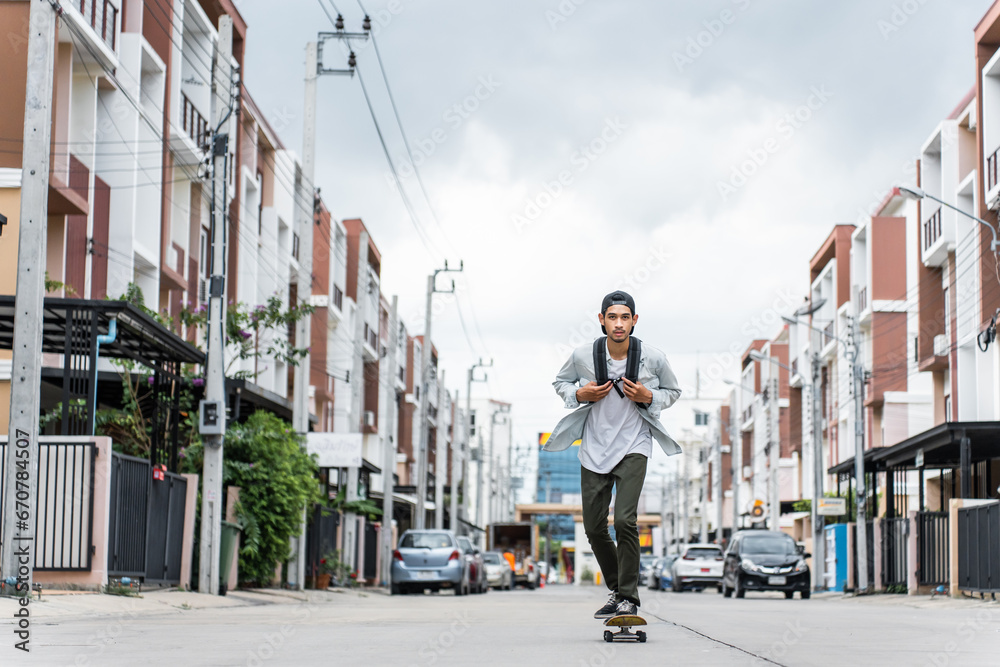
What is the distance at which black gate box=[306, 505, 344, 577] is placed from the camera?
29.7 metres

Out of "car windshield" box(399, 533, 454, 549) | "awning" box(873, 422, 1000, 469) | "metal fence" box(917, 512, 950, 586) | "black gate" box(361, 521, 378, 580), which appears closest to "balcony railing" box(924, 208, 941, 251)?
"awning" box(873, 422, 1000, 469)

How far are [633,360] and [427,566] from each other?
73.2 ft

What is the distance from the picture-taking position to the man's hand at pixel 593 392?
783 centimetres

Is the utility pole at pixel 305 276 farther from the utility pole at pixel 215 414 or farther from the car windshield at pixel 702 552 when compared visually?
the car windshield at pixel 702 552

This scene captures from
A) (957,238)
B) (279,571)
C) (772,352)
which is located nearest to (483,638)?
(279,571)

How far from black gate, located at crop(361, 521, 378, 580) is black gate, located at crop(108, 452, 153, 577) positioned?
24297 mm

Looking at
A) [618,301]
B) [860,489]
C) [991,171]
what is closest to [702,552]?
[860,489]

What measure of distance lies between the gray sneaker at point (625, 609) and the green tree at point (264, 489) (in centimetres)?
1469

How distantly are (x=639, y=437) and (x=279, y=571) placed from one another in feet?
65.5

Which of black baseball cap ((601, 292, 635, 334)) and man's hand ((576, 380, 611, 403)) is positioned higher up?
black baseball cap ((601, 292, 635, 334))

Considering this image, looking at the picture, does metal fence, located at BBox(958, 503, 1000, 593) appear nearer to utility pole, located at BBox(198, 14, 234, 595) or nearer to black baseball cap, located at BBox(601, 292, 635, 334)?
utility pole, located at BBox(198, 14, 234, 595)

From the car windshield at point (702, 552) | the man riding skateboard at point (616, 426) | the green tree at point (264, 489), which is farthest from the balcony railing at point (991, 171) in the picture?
the man riding skateboard at point (616, 426)

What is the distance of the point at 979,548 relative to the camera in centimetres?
2266

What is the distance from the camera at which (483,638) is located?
28.8 feet
